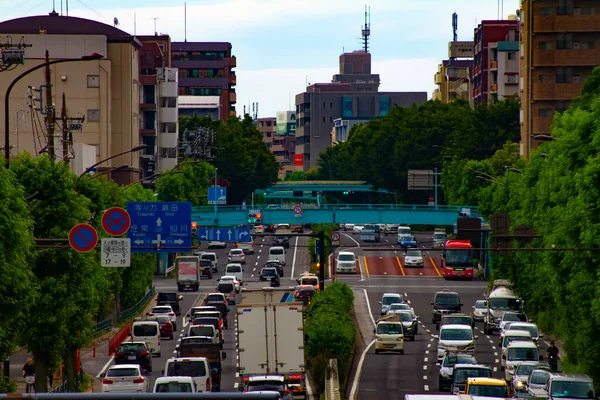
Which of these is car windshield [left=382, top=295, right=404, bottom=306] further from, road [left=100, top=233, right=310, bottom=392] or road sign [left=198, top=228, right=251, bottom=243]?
road sign [left=198, top=228, right=251, bottom=243]

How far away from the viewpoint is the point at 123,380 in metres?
42.4

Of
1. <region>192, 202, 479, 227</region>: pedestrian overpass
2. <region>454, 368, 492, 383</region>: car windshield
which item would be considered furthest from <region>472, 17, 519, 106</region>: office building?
<region>454, 368, 492, 383</region>: car windshield

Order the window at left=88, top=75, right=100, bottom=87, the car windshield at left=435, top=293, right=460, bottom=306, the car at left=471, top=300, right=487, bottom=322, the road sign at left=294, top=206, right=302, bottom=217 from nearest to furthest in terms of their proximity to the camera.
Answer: the car windshield at left=435, top=293, right=460, bottom=306
the car at left=471, top=300, right=487, bottom=322
the window at left=88, top=75, right=100, bottom=87
the road sign at left=294, top=206, right=302, bottom=217

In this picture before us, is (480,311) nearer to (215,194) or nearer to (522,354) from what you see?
(522,354)

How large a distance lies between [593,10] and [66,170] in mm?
68677

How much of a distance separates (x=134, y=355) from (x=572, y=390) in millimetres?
19161

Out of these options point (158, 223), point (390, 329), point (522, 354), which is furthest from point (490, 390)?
point (390, 329)

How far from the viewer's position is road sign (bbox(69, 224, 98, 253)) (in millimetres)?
31516

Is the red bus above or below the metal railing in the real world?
above

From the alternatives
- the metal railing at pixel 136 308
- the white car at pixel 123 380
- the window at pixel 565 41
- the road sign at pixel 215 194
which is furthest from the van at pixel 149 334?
the road sign at pixel 215 194

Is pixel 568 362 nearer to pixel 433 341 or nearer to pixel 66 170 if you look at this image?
pixel 433 341

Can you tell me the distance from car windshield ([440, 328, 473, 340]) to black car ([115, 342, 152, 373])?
39.7 ft

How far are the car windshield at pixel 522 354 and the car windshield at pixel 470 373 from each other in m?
6.25

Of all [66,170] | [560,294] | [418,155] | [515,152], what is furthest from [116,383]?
[418,155]
